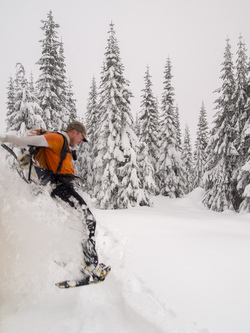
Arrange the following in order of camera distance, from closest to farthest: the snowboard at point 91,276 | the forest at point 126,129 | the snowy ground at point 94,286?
the snowy ground at point 94,286
the snowboard at point 91,276
the forest at point 126,129

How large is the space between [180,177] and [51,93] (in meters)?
20.1

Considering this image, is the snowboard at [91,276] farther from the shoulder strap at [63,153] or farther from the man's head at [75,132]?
the man's head at [75,132]

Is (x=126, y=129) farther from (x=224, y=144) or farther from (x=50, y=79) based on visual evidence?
(x=224, y=144)

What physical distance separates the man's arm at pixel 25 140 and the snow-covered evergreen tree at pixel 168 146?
83.7 ft

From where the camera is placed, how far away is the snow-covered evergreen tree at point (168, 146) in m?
28.0

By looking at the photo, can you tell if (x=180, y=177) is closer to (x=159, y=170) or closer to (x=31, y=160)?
(x=159, y=170)

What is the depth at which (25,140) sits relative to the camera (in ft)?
10.4

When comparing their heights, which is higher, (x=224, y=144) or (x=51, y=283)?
(x=224, y=144)

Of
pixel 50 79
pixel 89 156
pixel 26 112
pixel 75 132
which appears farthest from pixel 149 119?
pixel 75 132

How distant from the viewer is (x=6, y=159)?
3.43 meters

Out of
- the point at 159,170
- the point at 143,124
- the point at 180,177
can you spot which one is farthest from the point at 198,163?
the point at 143,124

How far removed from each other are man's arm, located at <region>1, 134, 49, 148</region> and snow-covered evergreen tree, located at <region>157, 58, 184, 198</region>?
2552 cm

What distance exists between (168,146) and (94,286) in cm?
2608

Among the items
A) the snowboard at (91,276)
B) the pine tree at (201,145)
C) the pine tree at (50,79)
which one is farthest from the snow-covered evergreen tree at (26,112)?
the pine tree at (201,145)
